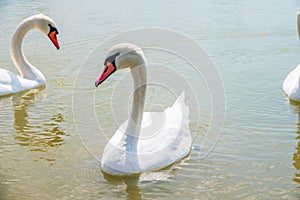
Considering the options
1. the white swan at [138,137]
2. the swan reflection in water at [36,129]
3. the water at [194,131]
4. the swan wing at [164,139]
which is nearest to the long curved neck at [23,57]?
the water at [194,131]

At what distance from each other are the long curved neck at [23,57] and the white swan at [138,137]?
11.4ft

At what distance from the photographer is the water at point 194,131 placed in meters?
5.39

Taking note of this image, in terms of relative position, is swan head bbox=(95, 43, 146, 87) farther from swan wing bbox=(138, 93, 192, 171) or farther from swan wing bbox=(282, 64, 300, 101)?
swan wing bbox=(282, 64, 300, 101)

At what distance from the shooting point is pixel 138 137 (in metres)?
5.77

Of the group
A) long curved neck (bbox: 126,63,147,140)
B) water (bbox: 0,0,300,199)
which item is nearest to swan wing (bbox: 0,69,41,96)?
water (bbox: 0,0,300,199)

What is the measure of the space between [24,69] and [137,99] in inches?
159

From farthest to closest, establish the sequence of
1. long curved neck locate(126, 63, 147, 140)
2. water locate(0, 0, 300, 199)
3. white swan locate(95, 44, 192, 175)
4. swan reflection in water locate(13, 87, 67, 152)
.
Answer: swan reflection in water locate(13, 87, 67, 152) < long curved neck locate(126, 63, 147, 140) < white swan locate(95, 44, 192, 175) < water locate(0, 0, 300, 199)

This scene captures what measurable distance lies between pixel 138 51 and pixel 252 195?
1.79m

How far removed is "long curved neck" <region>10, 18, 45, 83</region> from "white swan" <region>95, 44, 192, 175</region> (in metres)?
3.47

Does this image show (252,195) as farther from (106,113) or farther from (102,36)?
(102,36)

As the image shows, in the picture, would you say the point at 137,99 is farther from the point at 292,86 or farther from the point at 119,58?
the point at 292,86

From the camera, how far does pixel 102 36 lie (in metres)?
12.2

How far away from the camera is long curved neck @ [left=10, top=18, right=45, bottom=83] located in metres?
9.16

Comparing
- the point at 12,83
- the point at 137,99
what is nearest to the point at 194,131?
the point at 137,99
